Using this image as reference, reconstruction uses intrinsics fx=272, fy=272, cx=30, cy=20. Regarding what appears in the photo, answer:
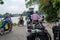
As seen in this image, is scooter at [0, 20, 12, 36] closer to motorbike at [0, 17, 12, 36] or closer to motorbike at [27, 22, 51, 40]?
motorbike at [0, 17, 12, 36]

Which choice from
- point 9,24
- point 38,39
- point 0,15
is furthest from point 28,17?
point 38,39

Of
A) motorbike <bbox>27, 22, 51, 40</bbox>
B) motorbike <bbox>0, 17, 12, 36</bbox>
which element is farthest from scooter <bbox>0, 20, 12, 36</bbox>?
motorbike <bbox>27, 22, 51, 40</bbox>

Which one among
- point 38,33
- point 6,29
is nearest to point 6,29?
point 6,29

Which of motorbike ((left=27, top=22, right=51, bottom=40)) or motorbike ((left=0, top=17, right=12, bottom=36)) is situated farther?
motorbike ((left=0, top=17, right=12, bottom=36))

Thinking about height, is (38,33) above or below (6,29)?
above

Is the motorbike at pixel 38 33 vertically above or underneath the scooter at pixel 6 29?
above

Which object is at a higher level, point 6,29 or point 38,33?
point 38,33

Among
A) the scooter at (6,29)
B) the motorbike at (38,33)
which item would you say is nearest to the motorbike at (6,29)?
the scooter at (6,29)

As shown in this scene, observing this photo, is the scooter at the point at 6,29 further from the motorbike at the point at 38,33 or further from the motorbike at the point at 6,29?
the motorbike at the point at 38,33

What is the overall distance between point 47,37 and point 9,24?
6.99 metres

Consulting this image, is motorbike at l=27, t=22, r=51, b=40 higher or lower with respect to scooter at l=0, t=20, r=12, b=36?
higher

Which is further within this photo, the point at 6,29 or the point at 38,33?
the point at 6,29

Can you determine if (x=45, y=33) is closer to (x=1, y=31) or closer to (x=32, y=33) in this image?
(x=32, y=33)

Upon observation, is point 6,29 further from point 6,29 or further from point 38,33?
point 38,33
